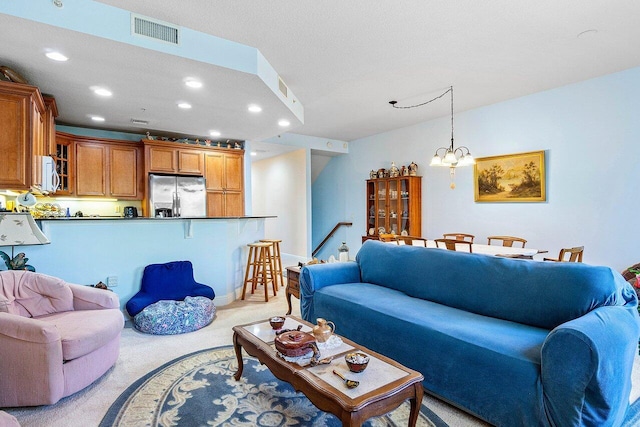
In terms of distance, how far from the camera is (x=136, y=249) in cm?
382

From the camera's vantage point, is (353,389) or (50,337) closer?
(353,389)

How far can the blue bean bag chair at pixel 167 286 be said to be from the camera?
12.0 feet

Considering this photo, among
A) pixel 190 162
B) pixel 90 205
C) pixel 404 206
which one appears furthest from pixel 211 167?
pixel 404 206

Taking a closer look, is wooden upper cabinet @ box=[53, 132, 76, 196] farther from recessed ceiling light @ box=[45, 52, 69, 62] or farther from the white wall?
the white wall

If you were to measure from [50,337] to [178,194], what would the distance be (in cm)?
394

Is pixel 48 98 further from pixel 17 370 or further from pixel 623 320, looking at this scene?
pixel 623 320

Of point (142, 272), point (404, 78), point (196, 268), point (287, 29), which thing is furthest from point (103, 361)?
point (404, 78)

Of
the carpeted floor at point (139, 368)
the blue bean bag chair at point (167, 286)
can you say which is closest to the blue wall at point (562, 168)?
the carpeted floor at point (139, 368)

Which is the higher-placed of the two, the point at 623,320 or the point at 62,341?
the point at 623,320

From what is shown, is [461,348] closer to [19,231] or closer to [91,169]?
[19,231]

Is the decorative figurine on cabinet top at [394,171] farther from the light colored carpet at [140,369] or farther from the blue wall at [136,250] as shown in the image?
the light colored carpet at [140,369]

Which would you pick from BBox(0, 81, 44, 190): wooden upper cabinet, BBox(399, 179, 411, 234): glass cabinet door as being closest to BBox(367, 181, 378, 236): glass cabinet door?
BBox(399, 179, 411, 234): glass cabinet door

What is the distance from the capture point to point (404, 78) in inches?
156

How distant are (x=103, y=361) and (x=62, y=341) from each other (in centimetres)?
42
